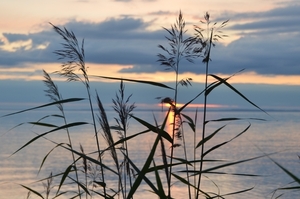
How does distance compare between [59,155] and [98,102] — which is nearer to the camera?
[98,102]

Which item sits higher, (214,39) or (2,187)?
(214,39)

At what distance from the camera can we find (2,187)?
17.5m

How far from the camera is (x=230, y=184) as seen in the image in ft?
62.4

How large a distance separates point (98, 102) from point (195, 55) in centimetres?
68

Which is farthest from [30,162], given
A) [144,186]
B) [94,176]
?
[94,176]

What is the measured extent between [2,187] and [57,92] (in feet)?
45.7

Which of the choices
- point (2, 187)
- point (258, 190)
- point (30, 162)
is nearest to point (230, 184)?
point (258, 190)

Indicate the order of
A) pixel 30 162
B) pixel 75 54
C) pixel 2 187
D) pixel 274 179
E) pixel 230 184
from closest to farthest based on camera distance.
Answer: pixel 75 54 < pixel 2 187 < pixel 230 184 < pixel 274 179 < pixel 30 162

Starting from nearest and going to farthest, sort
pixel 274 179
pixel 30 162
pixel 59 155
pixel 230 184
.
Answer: pixel 230 184 → pixel 274 179 → pixel 30 162 → pixel 59 155

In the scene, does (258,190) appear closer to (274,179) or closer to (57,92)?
(274,179)

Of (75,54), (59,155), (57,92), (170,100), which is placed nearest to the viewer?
(170,100)

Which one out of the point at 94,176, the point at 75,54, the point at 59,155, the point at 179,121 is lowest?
the point at 59,155

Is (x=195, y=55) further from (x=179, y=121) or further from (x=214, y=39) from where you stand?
(x=179, y=121)

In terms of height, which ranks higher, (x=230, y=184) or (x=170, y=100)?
(x=170, y=100)
